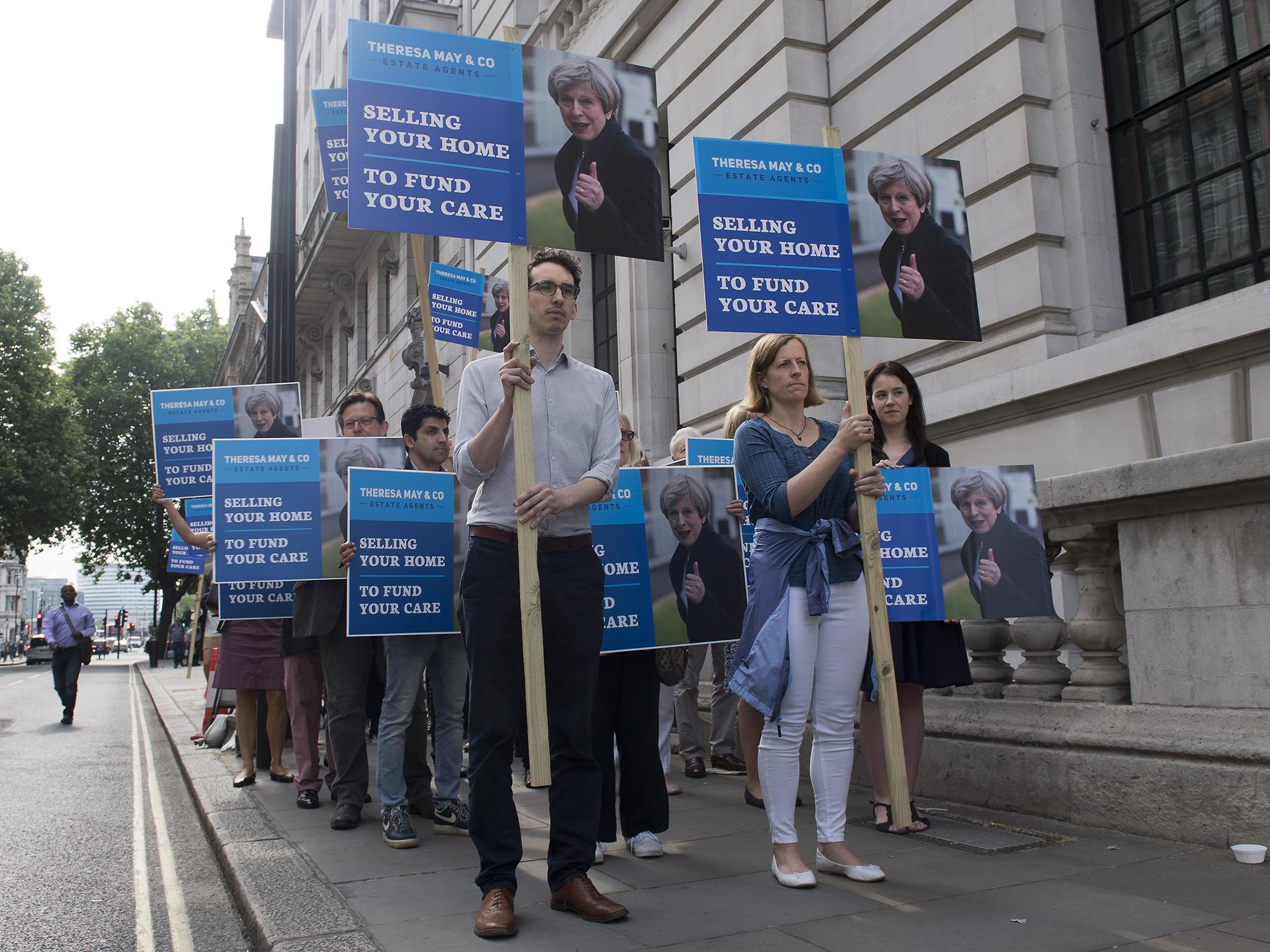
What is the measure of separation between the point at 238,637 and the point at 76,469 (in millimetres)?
42025

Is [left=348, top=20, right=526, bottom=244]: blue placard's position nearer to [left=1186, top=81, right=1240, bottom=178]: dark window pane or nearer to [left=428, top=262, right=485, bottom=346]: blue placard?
[left=1186, top=81, right=1240, bottom=178]: dark window pane

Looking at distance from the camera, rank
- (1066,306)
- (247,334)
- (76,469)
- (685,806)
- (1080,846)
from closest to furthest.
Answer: (1080,846)
(685,806)
(1066,306)
(76,469)
(247,334)

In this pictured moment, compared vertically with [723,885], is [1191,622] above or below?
above

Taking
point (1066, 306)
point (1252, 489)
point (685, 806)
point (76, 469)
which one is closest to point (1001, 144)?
point (1066, 306)

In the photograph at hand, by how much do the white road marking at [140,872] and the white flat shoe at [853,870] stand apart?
256cm

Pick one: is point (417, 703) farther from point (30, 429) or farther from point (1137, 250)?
point (30, 429)

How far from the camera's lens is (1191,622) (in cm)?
447

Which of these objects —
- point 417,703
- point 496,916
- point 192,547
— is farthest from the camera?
point 192,547

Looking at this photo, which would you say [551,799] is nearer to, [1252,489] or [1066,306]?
[1252,489]

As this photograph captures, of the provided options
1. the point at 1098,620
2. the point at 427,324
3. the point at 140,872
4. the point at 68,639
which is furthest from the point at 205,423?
the point at 68,639

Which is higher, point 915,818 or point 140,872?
point 915,818

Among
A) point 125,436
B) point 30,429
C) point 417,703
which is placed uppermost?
point 125,436

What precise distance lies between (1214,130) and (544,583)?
6031 mm

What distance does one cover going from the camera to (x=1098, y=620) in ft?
16.0
